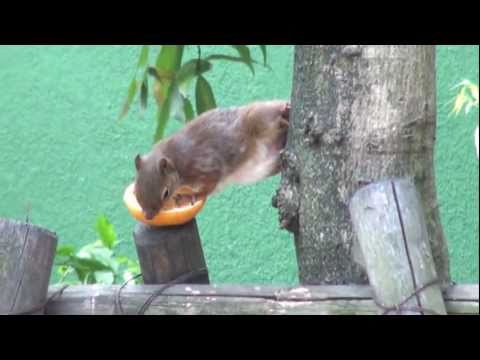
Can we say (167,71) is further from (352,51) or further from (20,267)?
(20,267)

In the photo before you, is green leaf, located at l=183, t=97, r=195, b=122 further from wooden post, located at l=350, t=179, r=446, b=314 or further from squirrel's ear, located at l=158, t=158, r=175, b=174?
wooden post, located at l=350, t=179, r=446, b=314

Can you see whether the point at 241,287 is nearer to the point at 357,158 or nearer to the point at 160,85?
the point at 357,158

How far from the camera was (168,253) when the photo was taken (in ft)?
5.95

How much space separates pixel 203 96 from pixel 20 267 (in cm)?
102

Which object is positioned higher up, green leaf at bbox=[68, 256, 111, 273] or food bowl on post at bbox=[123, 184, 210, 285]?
food bowl on post at bbox=[123, 184, 210, 285]

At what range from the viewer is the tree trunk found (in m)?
1.67

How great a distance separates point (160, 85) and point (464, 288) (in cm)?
126

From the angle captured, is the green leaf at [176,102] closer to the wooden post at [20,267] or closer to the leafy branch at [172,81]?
the leafy branch at [172,81]

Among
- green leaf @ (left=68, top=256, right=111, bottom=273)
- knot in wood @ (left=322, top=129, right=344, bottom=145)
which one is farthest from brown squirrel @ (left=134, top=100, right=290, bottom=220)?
knot in wood @ (left=322, top=129, right=344, bottom=145)

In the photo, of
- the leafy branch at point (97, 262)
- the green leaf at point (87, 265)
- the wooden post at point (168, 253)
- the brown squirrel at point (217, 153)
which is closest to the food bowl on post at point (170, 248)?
the wooden post at point (168, 253)

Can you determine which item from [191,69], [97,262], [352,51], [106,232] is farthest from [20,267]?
[106,232]

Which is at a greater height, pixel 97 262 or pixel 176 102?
pixel 176 102

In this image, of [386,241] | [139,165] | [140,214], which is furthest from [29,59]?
[386,241]

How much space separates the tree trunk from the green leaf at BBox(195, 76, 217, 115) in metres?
0.71
